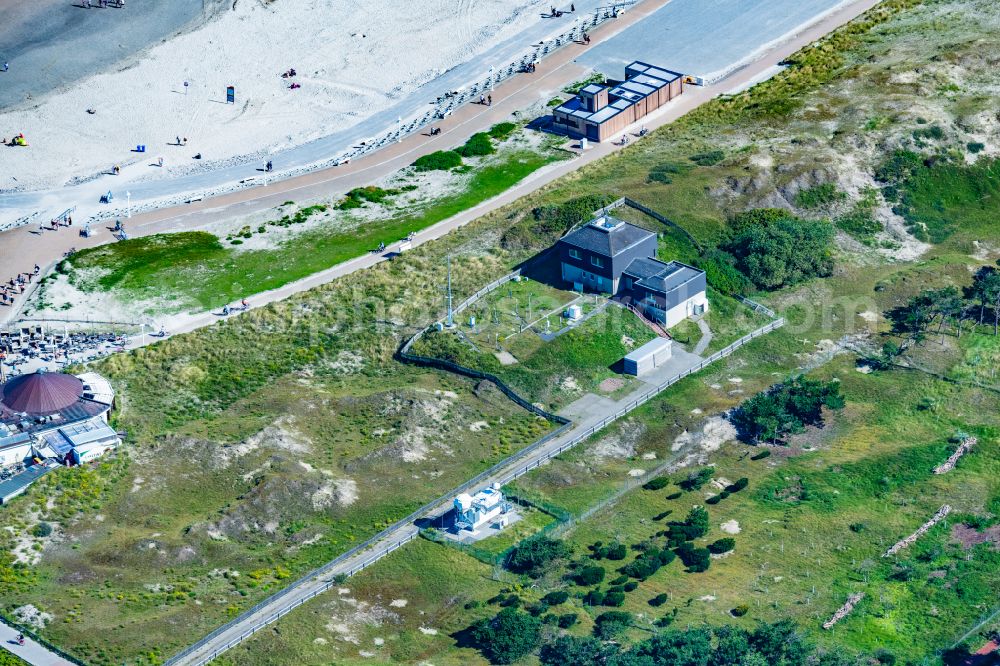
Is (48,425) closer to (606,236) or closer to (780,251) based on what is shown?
(606,236)

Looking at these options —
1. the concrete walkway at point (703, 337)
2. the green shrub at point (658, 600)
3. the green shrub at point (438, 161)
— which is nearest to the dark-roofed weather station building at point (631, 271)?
the concrete walkway at point (703, 337)

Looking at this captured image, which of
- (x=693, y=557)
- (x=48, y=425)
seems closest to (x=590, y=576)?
(x=693, y=557)

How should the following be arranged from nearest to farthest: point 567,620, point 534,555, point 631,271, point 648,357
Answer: point 567,620
point 534,555
point 648,357
point 631,271

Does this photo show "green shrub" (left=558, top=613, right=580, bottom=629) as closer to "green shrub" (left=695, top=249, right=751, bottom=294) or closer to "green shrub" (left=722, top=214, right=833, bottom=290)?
"green shrub" (left=695, top=249, right=751, bottom=294)

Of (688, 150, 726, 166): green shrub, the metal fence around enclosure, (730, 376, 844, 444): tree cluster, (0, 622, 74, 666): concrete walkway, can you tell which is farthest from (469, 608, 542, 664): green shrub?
(688, 150, 726, 166): green shrub

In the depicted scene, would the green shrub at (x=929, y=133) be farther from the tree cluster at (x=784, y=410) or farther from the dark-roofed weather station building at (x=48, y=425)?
the dark-roofed weather station building at (x=48, y=425)

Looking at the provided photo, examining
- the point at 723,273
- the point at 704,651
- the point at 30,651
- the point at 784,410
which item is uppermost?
the point at 30,651
